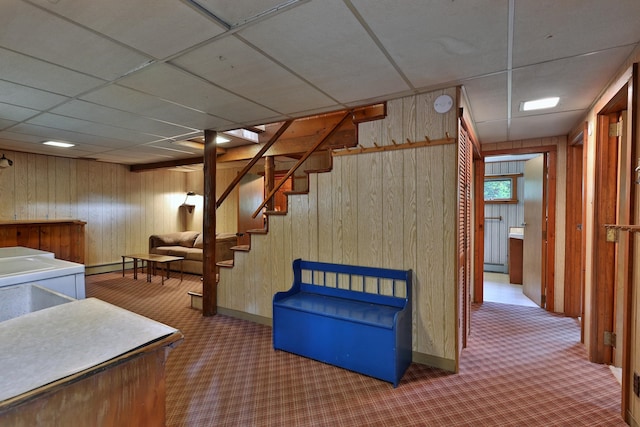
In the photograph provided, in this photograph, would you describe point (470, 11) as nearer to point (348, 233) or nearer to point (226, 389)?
point (348, 233)

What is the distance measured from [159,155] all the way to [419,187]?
16.7 feet

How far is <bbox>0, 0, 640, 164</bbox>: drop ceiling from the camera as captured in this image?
1.52 meters

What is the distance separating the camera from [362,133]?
2850mm

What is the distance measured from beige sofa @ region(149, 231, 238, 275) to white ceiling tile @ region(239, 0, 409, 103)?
451cm

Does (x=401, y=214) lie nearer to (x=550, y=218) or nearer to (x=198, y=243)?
(x=550, y=218)

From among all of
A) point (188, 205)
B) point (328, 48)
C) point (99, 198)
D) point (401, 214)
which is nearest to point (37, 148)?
point (99, 198)

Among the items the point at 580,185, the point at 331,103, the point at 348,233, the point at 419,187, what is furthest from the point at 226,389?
the point at 580,185

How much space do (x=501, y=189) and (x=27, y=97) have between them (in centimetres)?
764

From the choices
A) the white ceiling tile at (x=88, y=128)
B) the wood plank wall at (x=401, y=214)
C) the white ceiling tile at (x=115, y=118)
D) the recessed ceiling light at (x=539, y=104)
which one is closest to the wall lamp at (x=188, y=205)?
the white ceiling tile at (x=88, y=128)

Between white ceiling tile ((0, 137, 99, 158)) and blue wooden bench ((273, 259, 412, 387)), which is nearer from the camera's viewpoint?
blue wooden bench ((273, 259, 412, 387))

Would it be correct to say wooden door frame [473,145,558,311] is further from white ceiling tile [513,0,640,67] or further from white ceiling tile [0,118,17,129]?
white ceiling tile [0,118,17,129]

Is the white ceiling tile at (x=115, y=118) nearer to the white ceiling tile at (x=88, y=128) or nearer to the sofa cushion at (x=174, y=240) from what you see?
the white ceiling tile at (x=88, y=128)

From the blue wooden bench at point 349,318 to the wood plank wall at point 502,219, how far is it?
16.3ft

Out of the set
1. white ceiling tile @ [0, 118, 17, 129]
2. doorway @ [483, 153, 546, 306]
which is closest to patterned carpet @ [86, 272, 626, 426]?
doorway @ [483, 153, 546, 306]
